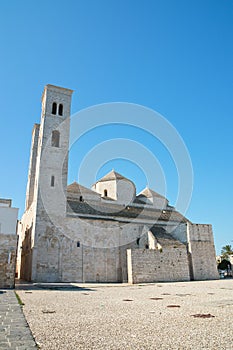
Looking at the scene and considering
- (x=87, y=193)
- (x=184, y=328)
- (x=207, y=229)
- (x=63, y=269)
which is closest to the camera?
(x=184, y=328)

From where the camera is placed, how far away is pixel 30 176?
27.8 m

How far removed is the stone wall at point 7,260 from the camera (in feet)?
47.4

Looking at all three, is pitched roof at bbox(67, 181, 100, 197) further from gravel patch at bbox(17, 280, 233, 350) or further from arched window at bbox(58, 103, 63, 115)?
gravel patch at bbox(17, 280, 233, 350)

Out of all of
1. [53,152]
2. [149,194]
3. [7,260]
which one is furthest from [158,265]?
[53,152]

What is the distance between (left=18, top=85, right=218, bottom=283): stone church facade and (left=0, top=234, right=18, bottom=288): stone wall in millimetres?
5973

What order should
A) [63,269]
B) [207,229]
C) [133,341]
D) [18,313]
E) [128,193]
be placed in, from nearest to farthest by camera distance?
1. [133,341]
2. [18,313]
3. [63,269]
4. [207,229]
5. [128,193]

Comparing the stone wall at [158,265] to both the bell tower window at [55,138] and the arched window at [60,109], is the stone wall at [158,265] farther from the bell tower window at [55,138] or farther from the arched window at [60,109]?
the arched window at [60,109]

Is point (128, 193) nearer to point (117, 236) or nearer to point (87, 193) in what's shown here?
point (87, 193)

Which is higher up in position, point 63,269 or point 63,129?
point 63,129

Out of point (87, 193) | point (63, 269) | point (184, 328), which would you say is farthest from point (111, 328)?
point (87, 193)

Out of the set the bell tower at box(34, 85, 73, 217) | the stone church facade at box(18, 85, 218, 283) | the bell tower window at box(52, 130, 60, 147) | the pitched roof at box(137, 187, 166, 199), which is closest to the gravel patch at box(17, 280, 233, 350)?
the stone church facade at box(18, 85, 218, 283)

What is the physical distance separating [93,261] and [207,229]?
39.8 ft

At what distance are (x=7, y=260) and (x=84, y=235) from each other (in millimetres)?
9266

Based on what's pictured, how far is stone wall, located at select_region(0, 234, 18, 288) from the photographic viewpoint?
14.4 m
